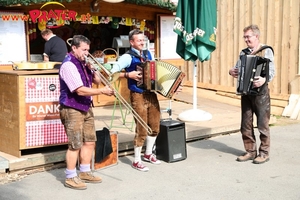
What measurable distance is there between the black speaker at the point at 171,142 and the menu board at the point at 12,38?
3373 mm

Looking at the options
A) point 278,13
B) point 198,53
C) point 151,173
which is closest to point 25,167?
point 151,173

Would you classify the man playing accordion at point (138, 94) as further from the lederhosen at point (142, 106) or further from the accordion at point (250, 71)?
the accordion at point (250, 71)

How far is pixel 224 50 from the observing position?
1074cm

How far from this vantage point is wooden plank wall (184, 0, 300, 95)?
370 inches

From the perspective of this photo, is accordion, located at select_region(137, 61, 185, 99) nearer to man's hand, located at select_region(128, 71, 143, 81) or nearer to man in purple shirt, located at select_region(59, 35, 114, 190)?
man's hand, located at select_region(128, 71, 143, 81)

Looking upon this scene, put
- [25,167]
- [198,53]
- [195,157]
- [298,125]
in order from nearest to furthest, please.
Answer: [25,167], [195,157], [198,53], [298,125]

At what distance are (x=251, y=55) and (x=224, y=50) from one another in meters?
5.06

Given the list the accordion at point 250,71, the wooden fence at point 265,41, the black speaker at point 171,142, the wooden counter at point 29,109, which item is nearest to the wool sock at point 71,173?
the wooden counter at point 29,109

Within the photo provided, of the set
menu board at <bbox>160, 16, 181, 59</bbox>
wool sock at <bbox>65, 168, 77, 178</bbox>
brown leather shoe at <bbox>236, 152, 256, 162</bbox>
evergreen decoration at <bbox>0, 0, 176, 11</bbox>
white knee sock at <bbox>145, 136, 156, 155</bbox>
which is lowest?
brown leather shoe at <bbox>236, 152, 256, 162</bbox>

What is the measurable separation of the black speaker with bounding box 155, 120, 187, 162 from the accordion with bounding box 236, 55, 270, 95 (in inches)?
39.9

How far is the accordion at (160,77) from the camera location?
5.49m

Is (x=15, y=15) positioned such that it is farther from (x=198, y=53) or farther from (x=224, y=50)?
(x=224, y=50)

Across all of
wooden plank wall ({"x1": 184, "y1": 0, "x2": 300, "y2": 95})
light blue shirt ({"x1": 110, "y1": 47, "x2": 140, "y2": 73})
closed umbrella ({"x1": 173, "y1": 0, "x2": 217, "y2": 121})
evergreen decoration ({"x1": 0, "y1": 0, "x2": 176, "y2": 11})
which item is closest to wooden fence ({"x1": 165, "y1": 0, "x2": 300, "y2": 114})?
wooden plank wall ({"x1": 184, "y1": 0, "x2": 300, "y2": 95})

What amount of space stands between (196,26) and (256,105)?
222cm
